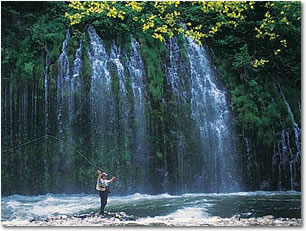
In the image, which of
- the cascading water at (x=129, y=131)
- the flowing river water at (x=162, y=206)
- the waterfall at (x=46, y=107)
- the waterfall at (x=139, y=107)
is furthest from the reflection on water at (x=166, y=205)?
the waterfall at (x=139, y=107)

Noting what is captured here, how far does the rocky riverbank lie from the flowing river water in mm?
11

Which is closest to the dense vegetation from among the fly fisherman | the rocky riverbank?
the fly fisherman

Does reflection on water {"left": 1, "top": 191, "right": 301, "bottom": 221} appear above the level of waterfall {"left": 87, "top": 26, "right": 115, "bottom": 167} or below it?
below

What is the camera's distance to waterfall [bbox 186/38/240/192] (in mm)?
5051

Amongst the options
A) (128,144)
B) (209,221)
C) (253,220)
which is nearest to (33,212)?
(128,144)

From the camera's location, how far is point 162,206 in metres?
4.65

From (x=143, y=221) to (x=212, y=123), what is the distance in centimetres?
148

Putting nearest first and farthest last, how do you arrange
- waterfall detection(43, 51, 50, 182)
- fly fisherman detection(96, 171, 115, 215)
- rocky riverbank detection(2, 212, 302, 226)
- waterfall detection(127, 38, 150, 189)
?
rocky riverbank detection(2, 212, 302, 226) < fly fisherman detection(96, 171, 115, 215) < waterfall detection(43, 51, 50, 182) < waterfall detection(127, 38, 150, 189)

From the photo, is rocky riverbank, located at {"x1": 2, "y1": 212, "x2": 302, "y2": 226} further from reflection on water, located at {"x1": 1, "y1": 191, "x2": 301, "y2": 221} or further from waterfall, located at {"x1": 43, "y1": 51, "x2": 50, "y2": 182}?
waterfall, located at {"x1": 43, "y1": 51, "x2": 50, "y2": 182}

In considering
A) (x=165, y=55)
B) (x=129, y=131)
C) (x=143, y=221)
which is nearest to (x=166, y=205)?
(x=143, y=221)

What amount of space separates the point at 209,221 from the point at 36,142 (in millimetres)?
2040

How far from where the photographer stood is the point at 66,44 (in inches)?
212

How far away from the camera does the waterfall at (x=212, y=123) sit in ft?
16.6

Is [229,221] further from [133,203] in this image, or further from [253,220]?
[133,203]
